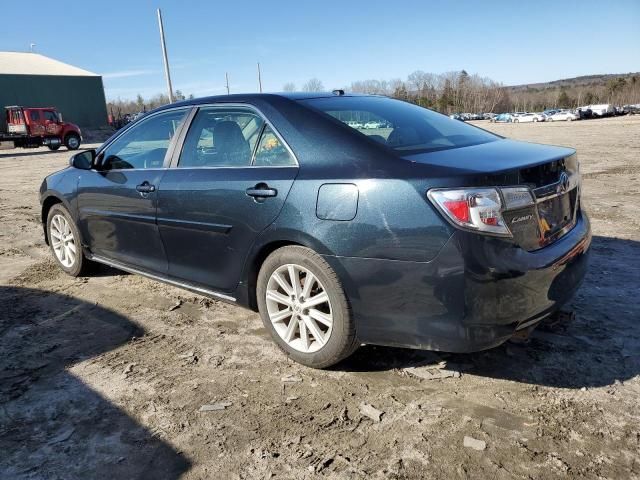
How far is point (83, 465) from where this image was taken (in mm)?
2303

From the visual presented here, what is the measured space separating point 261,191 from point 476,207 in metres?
1.29

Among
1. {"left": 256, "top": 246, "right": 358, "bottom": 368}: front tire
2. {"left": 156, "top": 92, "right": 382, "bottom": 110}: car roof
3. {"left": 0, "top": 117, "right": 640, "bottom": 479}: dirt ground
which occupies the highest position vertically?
{"left": 156, "top": 92, "right": 382, "bottom": 110}: car roof

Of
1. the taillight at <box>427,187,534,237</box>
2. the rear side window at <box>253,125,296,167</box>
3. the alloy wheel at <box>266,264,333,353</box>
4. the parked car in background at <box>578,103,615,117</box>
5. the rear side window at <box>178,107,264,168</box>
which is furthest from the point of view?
the parked car in background at <box>578,103,615,117</box>

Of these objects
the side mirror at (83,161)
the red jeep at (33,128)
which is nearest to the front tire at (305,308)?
the side mirror at (83,161)

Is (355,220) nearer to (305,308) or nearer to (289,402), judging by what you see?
(305,308)

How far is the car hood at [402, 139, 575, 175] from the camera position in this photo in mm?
2498

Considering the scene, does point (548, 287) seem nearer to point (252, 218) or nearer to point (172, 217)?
point (252, 218)

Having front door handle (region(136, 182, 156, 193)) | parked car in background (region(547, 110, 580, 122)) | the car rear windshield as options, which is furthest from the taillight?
parked car in background (region(547, 110, 580, 122))

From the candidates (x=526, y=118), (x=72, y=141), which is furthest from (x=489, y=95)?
(x=72, y=141)

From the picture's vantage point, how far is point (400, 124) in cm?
333

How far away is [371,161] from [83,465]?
200cm

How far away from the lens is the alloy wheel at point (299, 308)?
2949 millimetres

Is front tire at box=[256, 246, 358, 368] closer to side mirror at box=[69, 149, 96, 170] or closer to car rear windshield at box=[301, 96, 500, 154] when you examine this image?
car rear windshield at box=[301, 96, 500, 154]

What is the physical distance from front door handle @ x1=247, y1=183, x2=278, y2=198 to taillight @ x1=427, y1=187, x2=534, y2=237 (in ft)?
3.35
